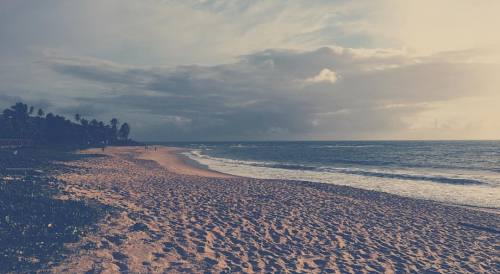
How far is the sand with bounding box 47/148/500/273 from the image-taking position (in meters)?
9.50

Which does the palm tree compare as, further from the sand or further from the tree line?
the sand

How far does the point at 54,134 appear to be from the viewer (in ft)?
355

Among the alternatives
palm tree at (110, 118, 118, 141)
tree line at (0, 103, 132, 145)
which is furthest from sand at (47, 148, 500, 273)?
palm tree at (110, 118, 118, 141)

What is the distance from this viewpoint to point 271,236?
39.9 feet

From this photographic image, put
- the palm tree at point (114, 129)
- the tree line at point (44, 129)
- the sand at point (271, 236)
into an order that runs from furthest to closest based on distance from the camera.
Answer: the palm tree at point (114, 129) → the tree line at point (44, 129) → the sand at point (271, 236)

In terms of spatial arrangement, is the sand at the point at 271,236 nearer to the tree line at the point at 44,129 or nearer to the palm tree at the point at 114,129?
the tree line at the point at 44,129

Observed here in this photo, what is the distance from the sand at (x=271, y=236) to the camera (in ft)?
31.2

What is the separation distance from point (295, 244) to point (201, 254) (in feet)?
11.1

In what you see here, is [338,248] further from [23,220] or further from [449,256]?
[23,220]

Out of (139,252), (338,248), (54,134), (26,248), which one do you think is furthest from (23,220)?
(54,134)

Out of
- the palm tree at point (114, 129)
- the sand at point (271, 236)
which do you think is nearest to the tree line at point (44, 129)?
the palm tree at point (114, 129)

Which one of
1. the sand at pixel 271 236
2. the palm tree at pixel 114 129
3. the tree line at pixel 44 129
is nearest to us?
the sand at pixel 271 236

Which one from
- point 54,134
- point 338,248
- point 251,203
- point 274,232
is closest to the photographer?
point 338,248

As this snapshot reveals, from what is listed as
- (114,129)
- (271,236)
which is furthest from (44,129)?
(271,236)
